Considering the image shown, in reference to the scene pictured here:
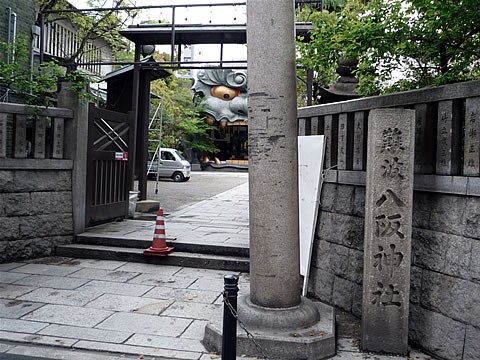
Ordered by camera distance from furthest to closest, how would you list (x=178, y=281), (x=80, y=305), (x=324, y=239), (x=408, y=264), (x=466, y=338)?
(x=178, y=281) → (x=324, y=239) → (x=80, y=305) → (x=408, y=264) → (x=466, y=338)

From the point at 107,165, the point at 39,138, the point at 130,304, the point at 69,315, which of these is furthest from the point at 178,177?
the point at 69,315

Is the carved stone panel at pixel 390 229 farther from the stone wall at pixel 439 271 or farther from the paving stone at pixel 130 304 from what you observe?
the paving stone at pixel 130 304

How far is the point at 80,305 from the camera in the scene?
5.62m

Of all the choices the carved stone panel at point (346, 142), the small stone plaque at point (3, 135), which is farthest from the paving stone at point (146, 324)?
the small stone plaque at point (3, 135)

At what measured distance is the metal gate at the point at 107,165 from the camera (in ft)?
29.4

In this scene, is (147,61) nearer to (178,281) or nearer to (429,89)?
(178,281)

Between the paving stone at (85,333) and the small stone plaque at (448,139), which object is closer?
the small stone plaque at (448,139)

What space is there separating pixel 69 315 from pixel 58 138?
383 centimetres

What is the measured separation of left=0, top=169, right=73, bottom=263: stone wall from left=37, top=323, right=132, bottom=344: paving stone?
9.96ft

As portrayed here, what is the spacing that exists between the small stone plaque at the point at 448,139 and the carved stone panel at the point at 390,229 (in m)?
0.33

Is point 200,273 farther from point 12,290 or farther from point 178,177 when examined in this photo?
point 178,177

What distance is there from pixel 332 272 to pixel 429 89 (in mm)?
2566

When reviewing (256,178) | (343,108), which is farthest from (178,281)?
(343,108)

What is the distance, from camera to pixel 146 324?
16.8 ft
